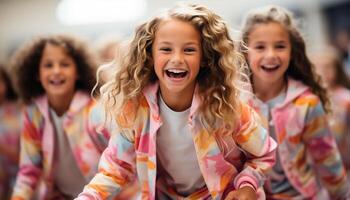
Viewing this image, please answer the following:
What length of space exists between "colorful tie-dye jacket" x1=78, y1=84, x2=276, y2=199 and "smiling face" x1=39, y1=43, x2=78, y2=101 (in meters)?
0.48

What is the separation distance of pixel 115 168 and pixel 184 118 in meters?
0.24

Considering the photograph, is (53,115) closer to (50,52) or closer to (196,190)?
(50,52)

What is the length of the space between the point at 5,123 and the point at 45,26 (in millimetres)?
3131

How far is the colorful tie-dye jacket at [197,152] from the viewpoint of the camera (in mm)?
1346

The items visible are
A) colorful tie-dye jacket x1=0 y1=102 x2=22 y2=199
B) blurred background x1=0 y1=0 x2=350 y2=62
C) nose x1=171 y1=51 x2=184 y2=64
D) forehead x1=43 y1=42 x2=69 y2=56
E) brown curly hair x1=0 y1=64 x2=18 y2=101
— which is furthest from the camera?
blurred background x1=0 y1=0 x2=350 y2=62

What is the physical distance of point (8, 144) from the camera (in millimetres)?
2428

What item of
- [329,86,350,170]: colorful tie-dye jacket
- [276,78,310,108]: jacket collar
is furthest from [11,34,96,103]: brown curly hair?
[329,86,350,170]: colorful tie-dye jacket

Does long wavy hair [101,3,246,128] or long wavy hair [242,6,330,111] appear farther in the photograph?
long wavy hair [242,6,330,111]

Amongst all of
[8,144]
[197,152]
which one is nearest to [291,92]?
[197,152]

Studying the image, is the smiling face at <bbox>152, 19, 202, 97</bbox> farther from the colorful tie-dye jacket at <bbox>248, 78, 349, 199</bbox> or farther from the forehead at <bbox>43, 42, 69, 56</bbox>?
the forehead at <bbox>43, 42, 69, 56</bbox>

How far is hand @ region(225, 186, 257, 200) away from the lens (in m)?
1.31

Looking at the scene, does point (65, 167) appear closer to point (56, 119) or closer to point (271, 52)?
point (56, 119)

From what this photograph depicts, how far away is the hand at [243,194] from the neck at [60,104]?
2.63 feet

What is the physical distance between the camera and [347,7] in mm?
5055
